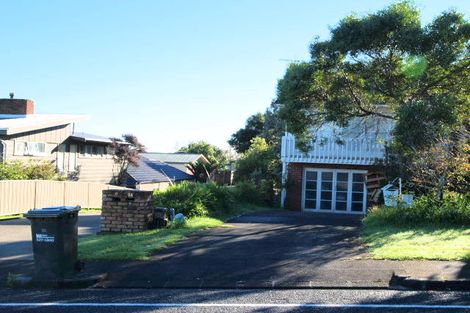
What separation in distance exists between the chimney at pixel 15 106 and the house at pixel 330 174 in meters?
15.4

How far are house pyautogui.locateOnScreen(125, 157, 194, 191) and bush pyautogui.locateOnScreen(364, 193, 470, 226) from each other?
2011 cm

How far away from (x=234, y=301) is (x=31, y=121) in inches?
942

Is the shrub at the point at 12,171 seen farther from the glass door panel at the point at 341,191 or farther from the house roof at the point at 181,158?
the house roof at the point at 181,158

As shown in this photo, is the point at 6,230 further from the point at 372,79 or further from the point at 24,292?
the point at 372,79

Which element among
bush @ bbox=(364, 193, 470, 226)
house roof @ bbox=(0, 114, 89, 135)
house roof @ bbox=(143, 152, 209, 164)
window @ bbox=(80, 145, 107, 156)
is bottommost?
house roof @ bbox=(143, 152, 209, 164)

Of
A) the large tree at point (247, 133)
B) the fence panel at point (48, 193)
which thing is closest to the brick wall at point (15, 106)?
the fence panel at point (48, 193)

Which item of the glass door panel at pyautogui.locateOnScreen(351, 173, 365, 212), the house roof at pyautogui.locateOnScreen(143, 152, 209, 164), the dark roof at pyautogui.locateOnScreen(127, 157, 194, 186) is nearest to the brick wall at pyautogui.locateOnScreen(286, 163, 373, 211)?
the glass door panel at pyautogui.locateOnScreen(351, 173, 365, 212)

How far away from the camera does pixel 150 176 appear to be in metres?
38.8

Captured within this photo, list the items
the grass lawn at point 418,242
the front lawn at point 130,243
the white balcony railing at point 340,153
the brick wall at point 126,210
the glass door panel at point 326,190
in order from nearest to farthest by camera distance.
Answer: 1. the grass lawn at point 418,242
2. the front lawn at point 130,243
3. the brick wall at point 126,210
4. the white balcony railing at point 340,153
5. the glass door panel at point 326,190

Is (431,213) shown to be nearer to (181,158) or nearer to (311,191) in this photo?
(311,191)

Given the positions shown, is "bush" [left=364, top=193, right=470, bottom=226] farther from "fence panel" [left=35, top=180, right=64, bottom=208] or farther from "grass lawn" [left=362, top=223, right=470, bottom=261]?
"fence panel" [left=35, top=180, right=64, bottom=208]

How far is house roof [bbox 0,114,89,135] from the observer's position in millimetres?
25406

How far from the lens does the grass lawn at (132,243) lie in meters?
9.76

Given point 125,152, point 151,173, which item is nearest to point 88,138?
point 125,152
